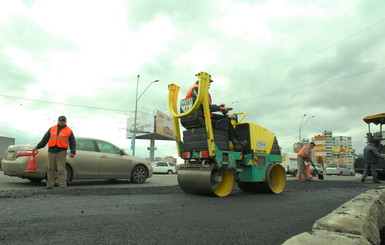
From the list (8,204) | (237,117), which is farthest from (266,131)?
(8,204)

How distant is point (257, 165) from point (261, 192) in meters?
0.90

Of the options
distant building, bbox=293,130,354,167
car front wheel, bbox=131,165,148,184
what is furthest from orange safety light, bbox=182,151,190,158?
distant building, bbox=293,130,354,167

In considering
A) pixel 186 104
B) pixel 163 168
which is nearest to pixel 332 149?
pixel 163 168

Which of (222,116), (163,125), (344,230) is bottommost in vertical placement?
(344,230)

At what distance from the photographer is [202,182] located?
5.55 meters

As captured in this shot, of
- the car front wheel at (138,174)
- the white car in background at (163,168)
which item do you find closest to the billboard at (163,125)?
the white car in background at (163,168)

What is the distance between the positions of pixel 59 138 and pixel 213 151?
12.3 feet

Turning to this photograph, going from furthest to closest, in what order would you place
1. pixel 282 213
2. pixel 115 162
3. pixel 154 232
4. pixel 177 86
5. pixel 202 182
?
pixel 115 162 → pixel 177 86 → pixel 202 182 → pixel 282 213 → pixel 154 232

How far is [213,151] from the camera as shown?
5.52 meters

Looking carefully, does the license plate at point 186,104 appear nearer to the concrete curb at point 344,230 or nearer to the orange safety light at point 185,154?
the orange safety light at point 185,154

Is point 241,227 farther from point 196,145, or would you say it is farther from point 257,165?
point 257,165

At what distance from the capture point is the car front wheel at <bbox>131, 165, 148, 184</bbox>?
30.6ft

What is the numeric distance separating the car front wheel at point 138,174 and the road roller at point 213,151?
11.6ft

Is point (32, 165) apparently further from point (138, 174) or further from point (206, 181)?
point (206, 181)
